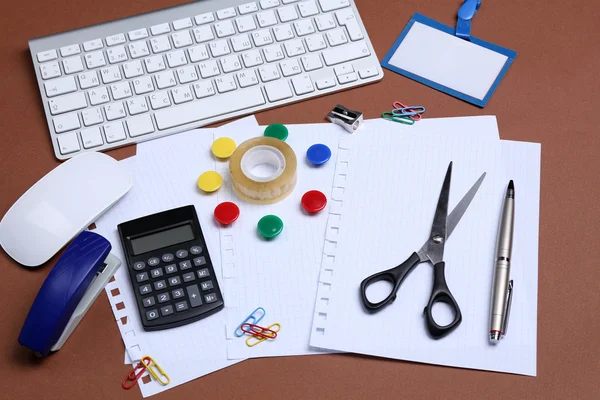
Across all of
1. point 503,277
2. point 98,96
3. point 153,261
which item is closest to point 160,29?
point 98,96

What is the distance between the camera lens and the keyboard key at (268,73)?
875mm

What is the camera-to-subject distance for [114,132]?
2.75 ft

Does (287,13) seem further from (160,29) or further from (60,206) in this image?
(60,206)

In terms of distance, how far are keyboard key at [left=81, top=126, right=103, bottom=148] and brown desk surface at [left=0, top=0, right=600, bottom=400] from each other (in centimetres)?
3

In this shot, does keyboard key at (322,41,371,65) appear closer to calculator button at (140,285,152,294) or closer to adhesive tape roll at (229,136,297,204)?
adhesive tape roll at (229,136,297,204)

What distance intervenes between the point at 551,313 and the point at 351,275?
0.77 ft

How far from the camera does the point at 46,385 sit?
706 millimetres

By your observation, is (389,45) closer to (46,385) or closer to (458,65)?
(458,65)

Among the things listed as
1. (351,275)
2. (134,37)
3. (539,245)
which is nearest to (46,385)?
(351,275)

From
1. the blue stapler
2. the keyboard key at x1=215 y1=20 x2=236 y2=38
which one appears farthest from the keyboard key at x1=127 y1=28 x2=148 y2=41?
the blue stapler

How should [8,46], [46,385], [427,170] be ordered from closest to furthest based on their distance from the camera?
1. [46,385]
2. [427,170]
3. [8,46]

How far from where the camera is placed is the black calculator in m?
0.73

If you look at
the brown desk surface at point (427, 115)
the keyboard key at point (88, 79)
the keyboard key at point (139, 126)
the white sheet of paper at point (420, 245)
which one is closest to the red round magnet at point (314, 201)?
the white sheet of paper at point (420, 245)

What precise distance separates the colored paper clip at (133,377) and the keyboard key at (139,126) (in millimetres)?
305
